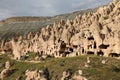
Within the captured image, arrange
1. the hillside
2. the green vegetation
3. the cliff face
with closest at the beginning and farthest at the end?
the green vegetation < the hillside < the cliff face

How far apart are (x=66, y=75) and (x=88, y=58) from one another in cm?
1427

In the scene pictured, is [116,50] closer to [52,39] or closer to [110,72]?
[110,72]

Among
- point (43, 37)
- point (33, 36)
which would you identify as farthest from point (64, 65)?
point (33, 36)

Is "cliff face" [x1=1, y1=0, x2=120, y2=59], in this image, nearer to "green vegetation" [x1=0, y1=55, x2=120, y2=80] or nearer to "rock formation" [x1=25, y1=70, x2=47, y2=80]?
"green vegetation" [x1=0, y1=55, x2=120, y2=80]

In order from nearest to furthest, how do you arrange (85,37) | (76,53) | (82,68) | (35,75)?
(82,68) → (35,75) → (85,37) → (76,53)

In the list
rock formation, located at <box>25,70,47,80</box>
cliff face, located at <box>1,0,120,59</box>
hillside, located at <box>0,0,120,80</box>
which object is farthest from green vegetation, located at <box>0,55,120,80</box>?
cliff face, located at <box>1,0,120,59</box>

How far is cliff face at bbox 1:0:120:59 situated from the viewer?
128 m

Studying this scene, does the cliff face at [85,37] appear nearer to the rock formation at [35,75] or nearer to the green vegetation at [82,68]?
the green vegetation at [82,68]

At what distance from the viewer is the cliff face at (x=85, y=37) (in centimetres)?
12777

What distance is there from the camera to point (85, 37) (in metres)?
140

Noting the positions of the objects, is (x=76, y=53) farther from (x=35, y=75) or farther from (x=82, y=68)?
(x=82, y=68)

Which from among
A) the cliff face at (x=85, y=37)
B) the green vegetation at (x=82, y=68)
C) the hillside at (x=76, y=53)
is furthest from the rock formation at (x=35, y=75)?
the cliff face at (x=85, y=37)

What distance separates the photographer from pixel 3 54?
7598 inches

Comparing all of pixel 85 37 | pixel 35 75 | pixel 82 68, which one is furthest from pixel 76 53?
pixel 82 68
